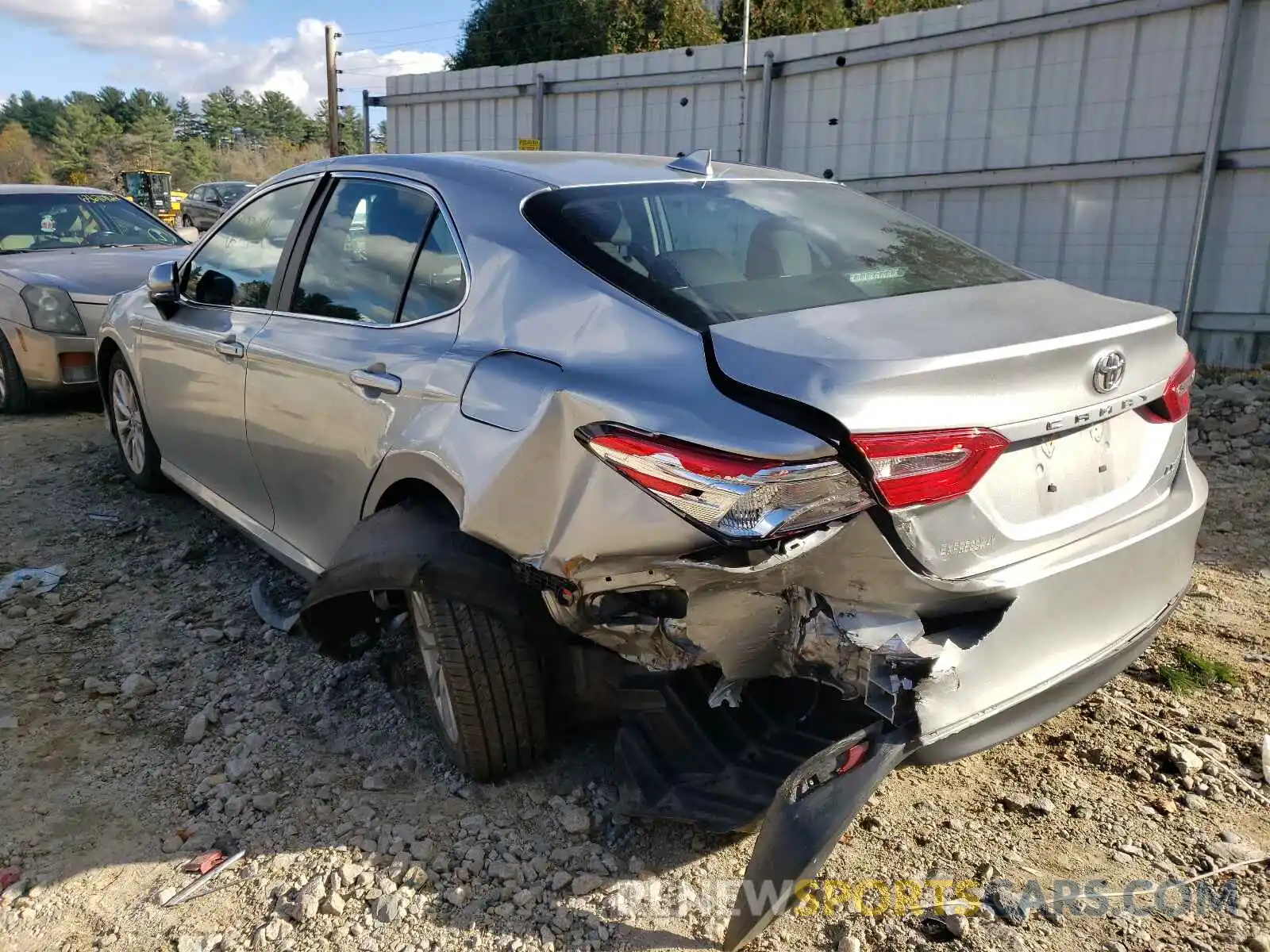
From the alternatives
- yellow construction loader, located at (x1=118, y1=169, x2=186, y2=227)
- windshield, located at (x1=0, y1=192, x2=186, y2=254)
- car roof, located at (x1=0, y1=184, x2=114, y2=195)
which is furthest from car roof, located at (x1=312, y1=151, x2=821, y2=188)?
yellow construction loader, located at (x1=118, y1=169, x2=186, y2=227)

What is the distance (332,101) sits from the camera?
27375 mm

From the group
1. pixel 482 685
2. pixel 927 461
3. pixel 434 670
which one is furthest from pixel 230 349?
pixel 927 461

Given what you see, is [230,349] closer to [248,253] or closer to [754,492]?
[248,253]

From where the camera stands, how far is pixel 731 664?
218cm

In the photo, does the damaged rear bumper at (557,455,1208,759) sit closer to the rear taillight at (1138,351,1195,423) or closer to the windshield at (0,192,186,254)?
the rear taillight at (1138,351,1195,423)

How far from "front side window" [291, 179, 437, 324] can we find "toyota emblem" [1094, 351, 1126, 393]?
184 centimetres

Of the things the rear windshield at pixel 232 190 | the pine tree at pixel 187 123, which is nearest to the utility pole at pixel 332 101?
the rear windshield at pixel 232 190

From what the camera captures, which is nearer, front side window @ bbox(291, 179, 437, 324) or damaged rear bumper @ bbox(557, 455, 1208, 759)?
damaged rear bumper @ bbox(557, 455, 1208, 759)

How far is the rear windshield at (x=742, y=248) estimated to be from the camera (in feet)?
7.90

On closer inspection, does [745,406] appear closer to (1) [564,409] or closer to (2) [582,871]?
(1) [564,409]

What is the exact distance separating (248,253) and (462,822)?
241cm

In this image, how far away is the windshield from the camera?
783cm

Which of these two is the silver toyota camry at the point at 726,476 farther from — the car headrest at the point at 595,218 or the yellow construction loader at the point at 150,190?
the yellow construction loader at the point at 150,190

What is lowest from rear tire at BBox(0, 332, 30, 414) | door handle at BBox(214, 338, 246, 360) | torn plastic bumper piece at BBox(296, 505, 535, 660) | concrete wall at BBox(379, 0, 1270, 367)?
rear tire at BBox(0, 332, 30, 414)
